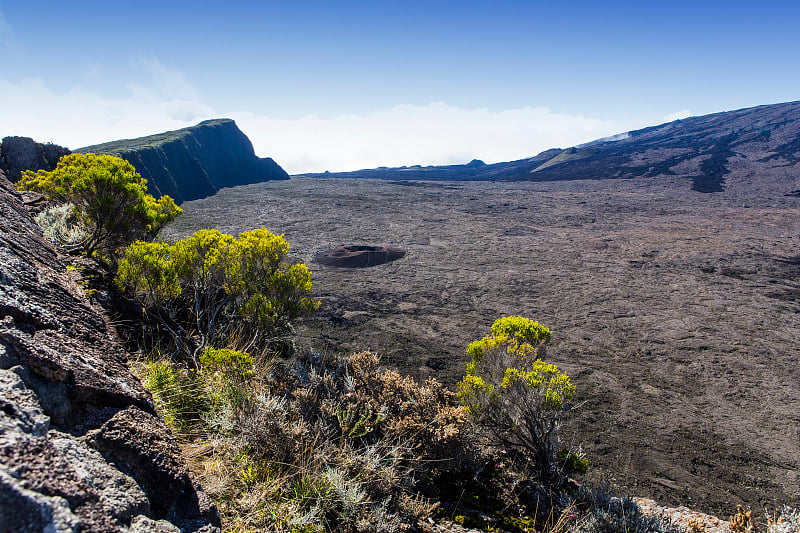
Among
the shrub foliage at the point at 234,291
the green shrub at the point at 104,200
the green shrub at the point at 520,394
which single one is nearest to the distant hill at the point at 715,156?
the green shrub at the point at 520,394

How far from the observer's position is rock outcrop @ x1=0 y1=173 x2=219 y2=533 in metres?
0.99

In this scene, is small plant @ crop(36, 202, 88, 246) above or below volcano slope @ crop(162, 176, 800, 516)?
above

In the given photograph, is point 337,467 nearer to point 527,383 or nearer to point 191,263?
point 527,383

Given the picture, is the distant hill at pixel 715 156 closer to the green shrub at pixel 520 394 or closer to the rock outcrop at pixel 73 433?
the green shrub at pixel 520 394

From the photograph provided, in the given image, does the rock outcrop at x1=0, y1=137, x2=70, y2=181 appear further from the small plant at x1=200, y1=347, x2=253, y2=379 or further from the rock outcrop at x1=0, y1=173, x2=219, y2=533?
the rock outcrop at x1=0, y1=173, x2=219, y2=533

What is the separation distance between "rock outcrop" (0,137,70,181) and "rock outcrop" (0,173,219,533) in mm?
10358

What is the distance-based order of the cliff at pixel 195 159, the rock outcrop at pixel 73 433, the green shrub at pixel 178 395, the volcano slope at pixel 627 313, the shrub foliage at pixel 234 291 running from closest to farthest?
the rock outcrop at pixel 73 433
the green shrub at pixel 178 395
the shrub foliage at pixel 234 291
the volcano slope at pixel 627 313
the cliff at pixel 195 159

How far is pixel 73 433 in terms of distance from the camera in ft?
4.73

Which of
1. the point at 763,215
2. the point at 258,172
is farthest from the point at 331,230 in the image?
the point at 258,172

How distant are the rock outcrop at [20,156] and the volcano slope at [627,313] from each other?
20.7 feet

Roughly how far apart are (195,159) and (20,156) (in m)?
28.5

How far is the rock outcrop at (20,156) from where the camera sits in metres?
9.55

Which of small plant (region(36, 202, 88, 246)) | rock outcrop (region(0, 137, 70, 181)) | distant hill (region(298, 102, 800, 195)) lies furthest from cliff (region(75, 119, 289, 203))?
distant hill (region(298, 102, 800, 195))

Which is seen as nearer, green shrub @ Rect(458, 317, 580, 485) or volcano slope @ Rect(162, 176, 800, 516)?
green shrub @ Rect(458, 317, 580, 485)
